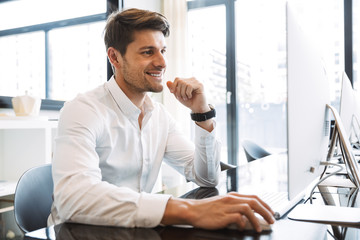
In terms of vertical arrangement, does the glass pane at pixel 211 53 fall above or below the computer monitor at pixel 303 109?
above

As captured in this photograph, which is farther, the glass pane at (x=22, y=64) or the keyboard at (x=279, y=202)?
the glass pane at (x=22, y=64)

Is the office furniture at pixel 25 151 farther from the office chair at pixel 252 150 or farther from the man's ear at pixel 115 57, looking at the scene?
the office chair at pixel 252 150

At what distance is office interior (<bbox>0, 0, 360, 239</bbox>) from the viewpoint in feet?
8.12

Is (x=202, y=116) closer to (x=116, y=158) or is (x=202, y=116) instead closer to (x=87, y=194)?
(x=116, y=158)

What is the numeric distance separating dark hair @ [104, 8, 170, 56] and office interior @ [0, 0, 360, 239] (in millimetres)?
1157

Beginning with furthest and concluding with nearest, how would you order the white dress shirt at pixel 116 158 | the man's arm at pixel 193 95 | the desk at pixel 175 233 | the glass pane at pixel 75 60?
the glass pane at pixel 75 60 < the man's arm at pixel 193 95 < the white dress shirt at pixel 116 158 < the desk at pixel 175 233

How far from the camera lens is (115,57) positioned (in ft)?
4.64

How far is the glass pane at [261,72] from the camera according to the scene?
415cm

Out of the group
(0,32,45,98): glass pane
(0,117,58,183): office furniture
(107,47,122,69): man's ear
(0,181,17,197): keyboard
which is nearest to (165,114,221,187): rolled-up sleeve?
(107,47,122,69): man's ear

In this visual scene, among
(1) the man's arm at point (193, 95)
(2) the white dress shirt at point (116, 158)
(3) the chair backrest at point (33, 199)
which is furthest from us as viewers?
(1) the man's arm at point (193, 95)

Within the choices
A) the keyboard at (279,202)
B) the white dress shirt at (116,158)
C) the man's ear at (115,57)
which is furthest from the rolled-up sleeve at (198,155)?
the man's ear at (115,57)

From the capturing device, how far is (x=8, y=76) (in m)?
2.48

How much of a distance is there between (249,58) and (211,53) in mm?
510

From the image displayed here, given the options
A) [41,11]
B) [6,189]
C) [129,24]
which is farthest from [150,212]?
[41,11]
